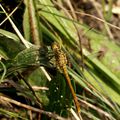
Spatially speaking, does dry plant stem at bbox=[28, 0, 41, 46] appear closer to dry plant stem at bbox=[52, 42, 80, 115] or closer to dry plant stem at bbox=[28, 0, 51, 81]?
dry plant stem at bbox=[28, 0, 51, 81]

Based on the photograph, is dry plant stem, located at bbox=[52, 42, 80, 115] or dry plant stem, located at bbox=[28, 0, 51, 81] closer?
dry plant stem, located at bbox=[52, 42, 80, 115]

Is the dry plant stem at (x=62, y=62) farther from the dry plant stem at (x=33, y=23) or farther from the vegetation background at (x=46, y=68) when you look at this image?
the dry plant stem at (x=33, y=23)

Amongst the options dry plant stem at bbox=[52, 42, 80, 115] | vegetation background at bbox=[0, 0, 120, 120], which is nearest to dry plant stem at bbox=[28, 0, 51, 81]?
vegetation background at bbox=[0, 0, 120, 120]

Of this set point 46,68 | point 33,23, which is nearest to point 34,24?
point 33,23

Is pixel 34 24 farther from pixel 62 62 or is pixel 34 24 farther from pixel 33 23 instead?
pixel 62 62

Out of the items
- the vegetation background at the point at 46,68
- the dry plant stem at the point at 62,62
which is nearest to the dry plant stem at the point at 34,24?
the vegetation background at the point at 46,68

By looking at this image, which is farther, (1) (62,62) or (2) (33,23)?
(2) (33,23)

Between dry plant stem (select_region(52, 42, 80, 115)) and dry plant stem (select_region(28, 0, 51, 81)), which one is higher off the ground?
dry plant stem (select_region(28, 0, 51, 81))

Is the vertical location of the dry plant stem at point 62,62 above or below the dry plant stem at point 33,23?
below

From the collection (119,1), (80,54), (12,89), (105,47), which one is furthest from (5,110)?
(119,1)
